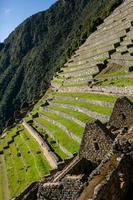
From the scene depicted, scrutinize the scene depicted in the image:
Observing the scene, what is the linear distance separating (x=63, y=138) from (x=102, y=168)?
1002 inches

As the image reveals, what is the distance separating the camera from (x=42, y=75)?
18262 cm

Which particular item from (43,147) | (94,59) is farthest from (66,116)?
(94,59)

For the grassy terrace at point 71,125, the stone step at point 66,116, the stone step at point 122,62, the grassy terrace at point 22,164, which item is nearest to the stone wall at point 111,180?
the grassy terrace at point 22,164

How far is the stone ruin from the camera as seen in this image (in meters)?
13.7

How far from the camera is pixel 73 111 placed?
46.8 metres

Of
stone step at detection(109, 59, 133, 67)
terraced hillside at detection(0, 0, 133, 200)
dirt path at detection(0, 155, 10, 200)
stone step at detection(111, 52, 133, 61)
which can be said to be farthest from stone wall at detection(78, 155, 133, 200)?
stone step at detection(111, 52, 133, 61)

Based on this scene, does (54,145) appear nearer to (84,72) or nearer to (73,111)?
(73,111)

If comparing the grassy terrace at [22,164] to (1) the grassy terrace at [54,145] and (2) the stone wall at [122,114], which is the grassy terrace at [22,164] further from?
(2) the stone wall at [122,114]

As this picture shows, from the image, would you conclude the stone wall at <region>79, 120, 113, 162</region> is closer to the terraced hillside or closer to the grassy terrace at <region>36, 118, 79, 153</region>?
the terraced hillside

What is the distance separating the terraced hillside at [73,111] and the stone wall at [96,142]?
366 inches

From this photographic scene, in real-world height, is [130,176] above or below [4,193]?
above

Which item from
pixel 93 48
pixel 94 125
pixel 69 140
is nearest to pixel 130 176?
pixel 94 125

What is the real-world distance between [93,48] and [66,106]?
22.4 m

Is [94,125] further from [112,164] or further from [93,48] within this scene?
[93,48]
